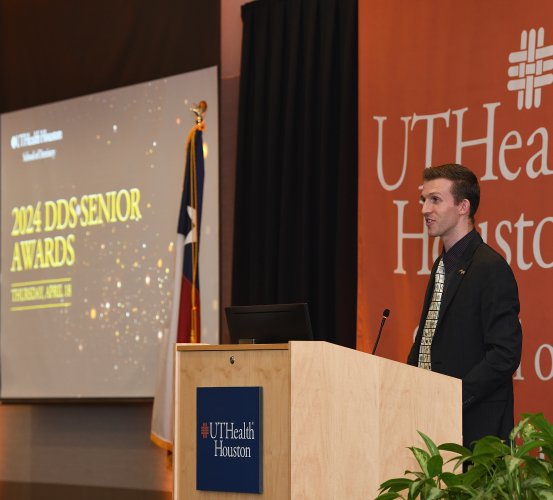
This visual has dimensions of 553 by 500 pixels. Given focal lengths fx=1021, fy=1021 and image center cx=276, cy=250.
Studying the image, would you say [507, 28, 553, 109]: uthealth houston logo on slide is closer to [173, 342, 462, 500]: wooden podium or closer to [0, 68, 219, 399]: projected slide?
[173, 342, 462, 500]: wooden podium

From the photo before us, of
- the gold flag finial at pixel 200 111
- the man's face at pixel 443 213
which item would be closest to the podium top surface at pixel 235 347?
the man's face at pixel 443 213

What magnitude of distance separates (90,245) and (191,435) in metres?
3.54

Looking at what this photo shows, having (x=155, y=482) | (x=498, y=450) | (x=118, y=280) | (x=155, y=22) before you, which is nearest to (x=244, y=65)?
(x=155, y=22)

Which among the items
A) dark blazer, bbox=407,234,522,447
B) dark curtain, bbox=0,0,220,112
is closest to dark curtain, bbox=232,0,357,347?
dark curtain, bbox=0,0,220,112

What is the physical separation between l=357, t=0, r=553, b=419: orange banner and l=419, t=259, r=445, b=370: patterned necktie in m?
0.85

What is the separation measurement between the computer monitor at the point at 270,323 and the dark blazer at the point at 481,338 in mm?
649

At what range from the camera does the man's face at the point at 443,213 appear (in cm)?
339

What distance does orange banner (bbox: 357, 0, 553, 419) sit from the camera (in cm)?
414

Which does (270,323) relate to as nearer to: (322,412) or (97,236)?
(322,412)

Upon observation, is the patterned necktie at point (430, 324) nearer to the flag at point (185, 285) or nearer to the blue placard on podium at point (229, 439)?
the blue placard on podium at point (229, 439)

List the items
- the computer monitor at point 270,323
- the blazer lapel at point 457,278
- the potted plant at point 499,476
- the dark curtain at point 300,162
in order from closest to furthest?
the potted plant at point 499,476 < the computer monitor at point 270,323 < the blazer lapel at point 457,278 < the dark curtain at point 300,162

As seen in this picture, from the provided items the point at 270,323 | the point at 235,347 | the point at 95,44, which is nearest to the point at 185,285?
the point at 95,44

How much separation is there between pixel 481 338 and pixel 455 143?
4.76ft

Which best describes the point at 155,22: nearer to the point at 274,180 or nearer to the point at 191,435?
the point at 274,180
